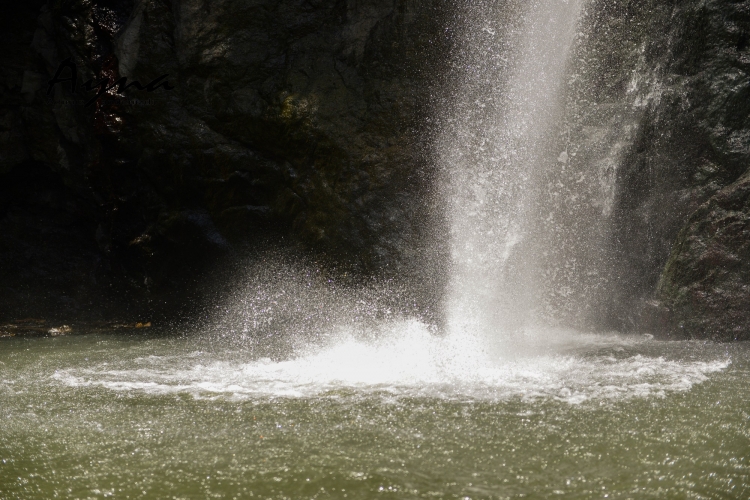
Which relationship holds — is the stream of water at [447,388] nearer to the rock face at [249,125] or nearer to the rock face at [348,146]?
the rock face at [348,146]

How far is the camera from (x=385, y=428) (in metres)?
3.44

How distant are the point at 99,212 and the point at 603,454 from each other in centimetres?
783

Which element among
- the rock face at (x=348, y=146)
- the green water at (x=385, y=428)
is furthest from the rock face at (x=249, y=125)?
the green water at (x=385, y=428)

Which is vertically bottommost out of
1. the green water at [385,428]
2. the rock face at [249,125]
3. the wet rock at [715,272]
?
the green water at [385,428]

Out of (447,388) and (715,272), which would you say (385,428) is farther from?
(715,272)

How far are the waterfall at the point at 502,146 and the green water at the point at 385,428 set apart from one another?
2.11 metres

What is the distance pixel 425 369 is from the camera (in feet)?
15.7

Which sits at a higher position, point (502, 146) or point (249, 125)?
point (249, 125)

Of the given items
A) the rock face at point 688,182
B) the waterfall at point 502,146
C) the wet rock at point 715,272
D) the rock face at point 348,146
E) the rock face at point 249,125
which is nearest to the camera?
the wet rock at point 715,272

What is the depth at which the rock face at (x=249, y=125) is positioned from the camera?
769 cm

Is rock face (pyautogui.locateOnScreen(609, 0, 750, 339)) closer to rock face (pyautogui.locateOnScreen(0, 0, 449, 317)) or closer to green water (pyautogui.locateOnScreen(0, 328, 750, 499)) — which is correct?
green water (pyautogui.locateOnScreen(0, 328, 750, 499))

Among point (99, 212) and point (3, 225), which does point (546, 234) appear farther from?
point (3, 225)

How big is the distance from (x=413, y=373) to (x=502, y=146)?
3868 mm

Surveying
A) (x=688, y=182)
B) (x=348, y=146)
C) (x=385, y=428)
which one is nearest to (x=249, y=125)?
(x=348, y=146)
